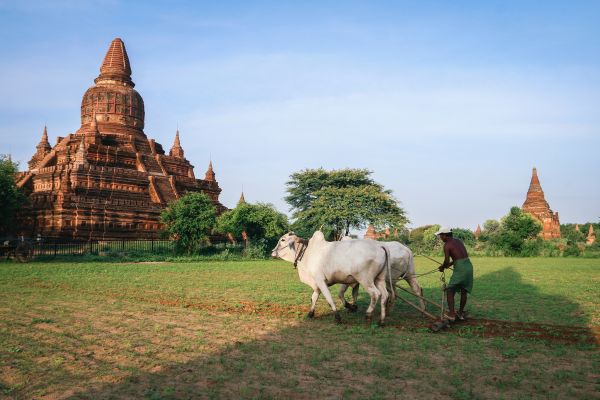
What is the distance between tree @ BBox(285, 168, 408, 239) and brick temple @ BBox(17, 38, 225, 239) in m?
10.2

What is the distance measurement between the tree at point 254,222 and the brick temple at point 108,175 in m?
7.47

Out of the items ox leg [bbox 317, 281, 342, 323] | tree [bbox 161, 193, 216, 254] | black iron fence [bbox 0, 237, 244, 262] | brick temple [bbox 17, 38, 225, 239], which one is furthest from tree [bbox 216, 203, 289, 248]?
ox leg [bbox 317, 281, 342, 323]

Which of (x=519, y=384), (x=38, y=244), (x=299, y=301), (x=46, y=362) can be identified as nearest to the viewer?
(x=519, y=384)

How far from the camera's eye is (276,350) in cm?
725

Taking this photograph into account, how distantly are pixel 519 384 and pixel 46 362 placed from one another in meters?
5.97

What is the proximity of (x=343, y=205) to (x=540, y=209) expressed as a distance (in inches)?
1854

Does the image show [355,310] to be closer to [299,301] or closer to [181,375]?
[299,301]

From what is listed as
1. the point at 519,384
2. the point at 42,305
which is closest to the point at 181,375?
the point at 519,384

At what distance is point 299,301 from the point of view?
12.8 meters

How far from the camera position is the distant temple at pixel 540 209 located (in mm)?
74062

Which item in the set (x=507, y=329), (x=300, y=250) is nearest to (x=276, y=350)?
(x=300, y=250)

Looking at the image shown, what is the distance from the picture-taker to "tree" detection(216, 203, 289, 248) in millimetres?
36062

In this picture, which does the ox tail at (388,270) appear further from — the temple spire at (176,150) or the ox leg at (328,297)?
the temple spire at (176,150)

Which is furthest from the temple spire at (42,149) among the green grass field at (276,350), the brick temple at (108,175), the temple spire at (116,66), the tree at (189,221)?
the green grass field at (276,350)
